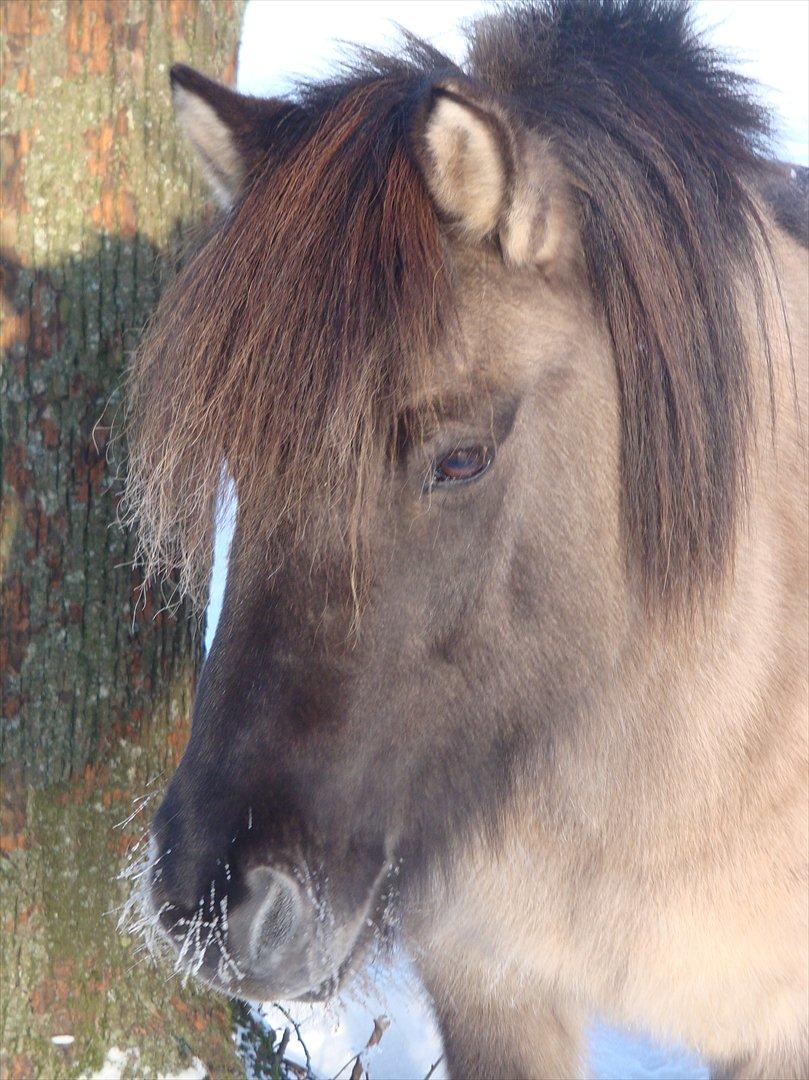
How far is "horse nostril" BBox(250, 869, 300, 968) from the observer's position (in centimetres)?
157

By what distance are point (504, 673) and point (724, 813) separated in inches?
23.8

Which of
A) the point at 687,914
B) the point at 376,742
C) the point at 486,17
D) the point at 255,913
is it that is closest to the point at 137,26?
the point at 486,17

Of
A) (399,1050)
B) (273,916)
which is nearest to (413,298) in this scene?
(273,916)

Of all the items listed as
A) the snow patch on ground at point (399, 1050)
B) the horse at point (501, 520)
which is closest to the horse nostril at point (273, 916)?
the horse at point (501, 520)

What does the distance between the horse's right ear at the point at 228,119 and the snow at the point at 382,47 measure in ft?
0.78

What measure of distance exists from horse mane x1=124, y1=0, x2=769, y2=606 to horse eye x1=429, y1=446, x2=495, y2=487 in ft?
0.34

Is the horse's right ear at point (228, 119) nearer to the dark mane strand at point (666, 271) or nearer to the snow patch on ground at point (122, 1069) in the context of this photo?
the dark mane strand at point (666, 271)

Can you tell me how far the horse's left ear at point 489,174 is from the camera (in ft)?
5.05

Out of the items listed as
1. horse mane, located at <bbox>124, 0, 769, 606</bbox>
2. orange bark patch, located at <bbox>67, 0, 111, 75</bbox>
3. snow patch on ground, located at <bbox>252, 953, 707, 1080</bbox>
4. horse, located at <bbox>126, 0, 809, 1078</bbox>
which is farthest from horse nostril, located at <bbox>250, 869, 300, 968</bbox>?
orange bark patch, located at <bbox>67, 0, 111, 75</bbox>

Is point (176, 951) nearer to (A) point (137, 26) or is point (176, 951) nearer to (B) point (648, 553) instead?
(B) point (648, 553)

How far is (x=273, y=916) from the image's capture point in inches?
62.5

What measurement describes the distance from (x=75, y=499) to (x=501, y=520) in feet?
4.55

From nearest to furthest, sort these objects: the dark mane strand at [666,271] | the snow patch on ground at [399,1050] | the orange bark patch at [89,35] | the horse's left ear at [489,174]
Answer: the horse's left ear at [489,174], the dark mane strand at [666,271], the orange bark patch at [89,35], the snow patch on ground at [399,1050]

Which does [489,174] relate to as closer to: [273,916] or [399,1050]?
[273,916]
